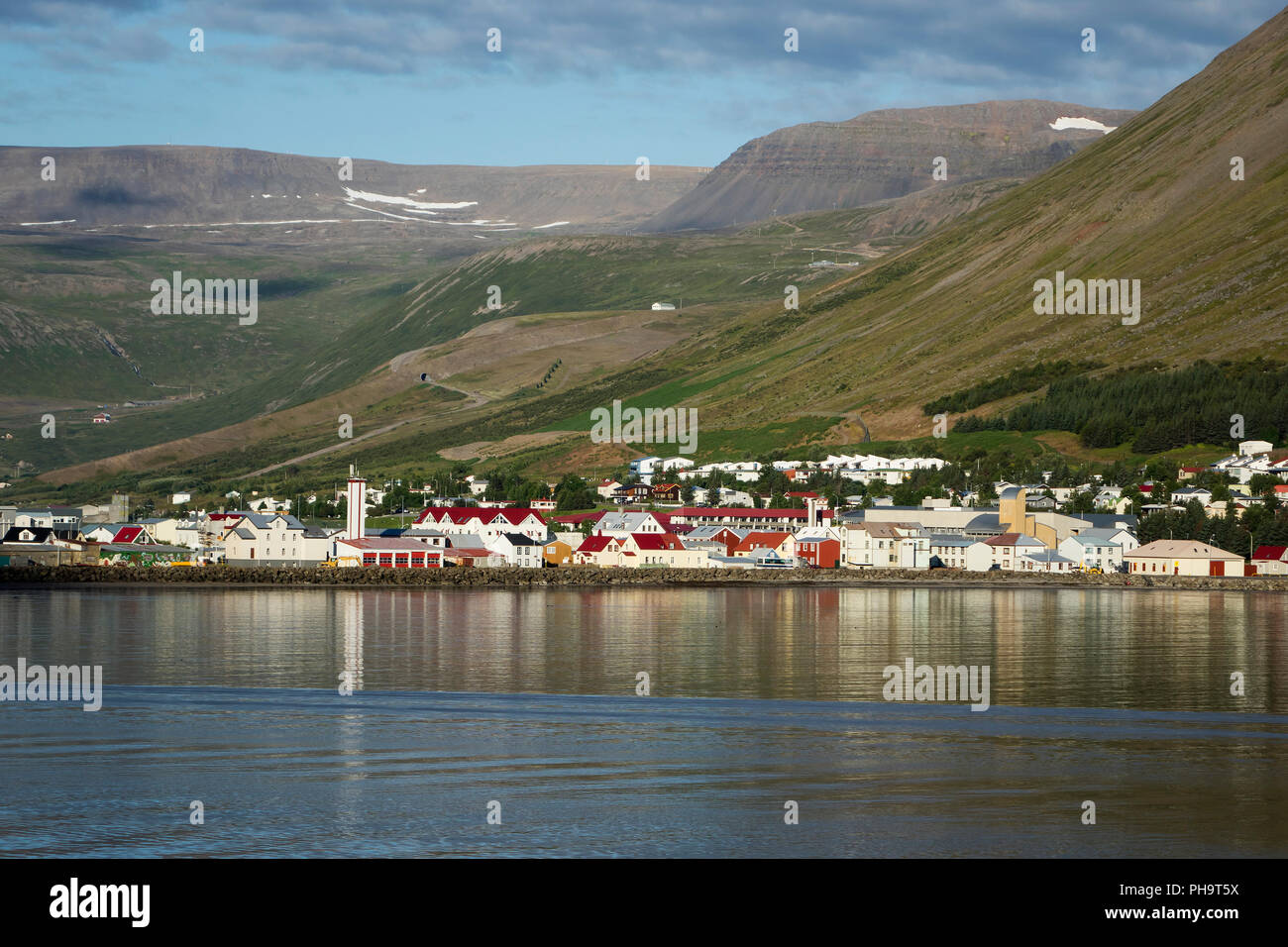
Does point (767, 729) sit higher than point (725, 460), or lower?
lower

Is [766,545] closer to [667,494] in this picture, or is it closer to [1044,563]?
[1044,563]

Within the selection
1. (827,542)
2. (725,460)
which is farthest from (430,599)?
(725,460)

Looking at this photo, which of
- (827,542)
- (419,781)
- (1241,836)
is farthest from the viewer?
(827,542)

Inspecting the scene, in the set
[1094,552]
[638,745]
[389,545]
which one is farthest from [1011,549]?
[638,745]

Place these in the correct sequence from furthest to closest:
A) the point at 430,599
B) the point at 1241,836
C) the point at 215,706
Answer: the point at 430,599 < the point at 215,706 < the point at 1241,836
